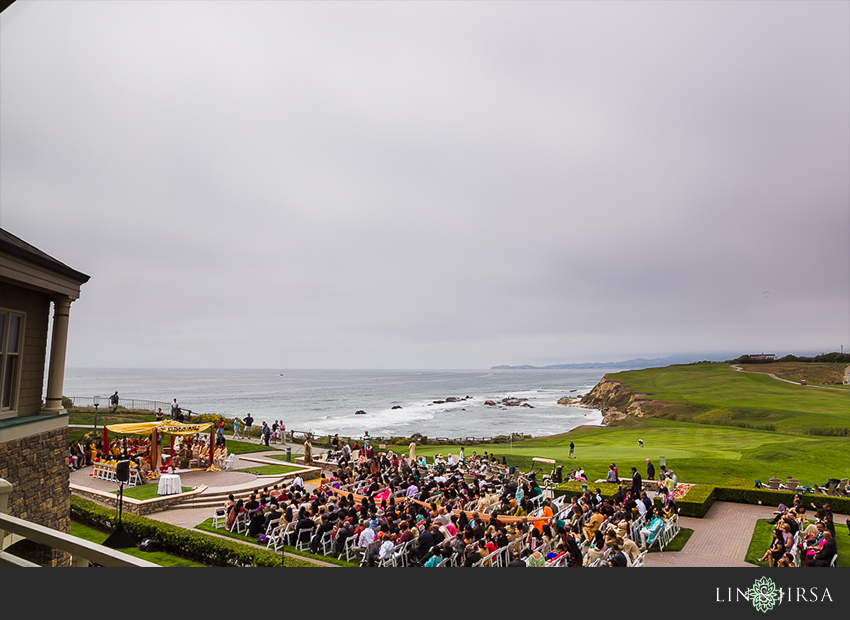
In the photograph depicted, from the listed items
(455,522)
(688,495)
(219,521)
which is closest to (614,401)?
(688,495)

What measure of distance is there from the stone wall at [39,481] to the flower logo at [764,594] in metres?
10.3

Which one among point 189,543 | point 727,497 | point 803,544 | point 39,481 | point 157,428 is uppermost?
point 39,481

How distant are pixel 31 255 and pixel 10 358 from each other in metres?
2.30

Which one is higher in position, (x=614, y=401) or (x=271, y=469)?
(x=271, y=469)

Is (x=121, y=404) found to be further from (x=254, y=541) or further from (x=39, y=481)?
(x=39, y=481)

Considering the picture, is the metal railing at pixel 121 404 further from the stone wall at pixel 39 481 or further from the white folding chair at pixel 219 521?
the stone wall at pixel 39 481

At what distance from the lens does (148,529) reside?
1469 centimetres

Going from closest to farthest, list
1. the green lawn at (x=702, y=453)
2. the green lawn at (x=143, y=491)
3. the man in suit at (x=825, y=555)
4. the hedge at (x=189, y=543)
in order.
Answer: the man in suit at (x=825, y=555), the hedge at (x=189, y=543), the green lawn at (x=143, y=491), the green lawn at (x=702, y=453)

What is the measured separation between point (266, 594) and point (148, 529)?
15038 millimetres

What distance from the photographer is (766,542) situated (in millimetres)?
14805

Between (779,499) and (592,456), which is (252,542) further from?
(592,456)

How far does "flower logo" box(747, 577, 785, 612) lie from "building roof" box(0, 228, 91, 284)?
430 inches

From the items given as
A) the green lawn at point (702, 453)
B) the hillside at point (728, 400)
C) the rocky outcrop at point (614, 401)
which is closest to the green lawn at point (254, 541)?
the green lawn at point (702, 453)

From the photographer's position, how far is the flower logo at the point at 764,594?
2.74 m
